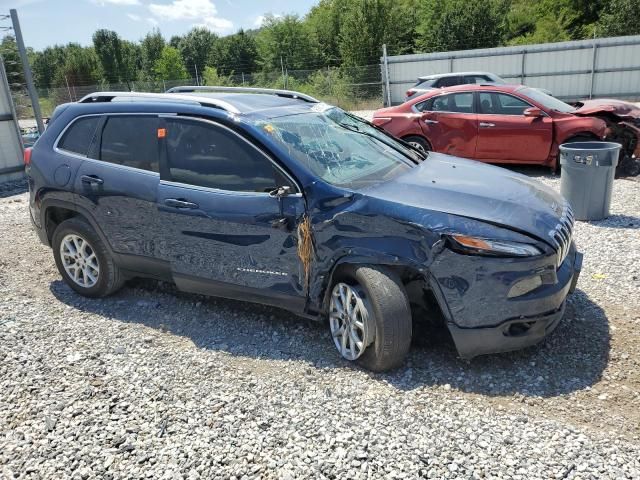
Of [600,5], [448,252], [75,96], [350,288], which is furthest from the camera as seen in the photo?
[600,5]

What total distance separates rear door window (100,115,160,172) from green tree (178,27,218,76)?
179 ft

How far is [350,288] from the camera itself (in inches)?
132

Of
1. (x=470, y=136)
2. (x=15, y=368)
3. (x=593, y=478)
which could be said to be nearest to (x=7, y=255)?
(x=15, y=368)

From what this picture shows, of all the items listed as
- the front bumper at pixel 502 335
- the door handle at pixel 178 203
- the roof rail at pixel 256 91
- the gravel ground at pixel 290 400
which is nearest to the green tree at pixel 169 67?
the roof rail at pixel 256 91

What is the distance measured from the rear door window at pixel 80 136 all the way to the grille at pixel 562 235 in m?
3.67

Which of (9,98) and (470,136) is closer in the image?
(470,136)

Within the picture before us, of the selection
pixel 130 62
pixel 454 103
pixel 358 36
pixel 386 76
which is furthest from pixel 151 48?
pixel 454 103

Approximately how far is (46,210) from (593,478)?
4565 millimetres

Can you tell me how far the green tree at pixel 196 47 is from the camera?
5607cm

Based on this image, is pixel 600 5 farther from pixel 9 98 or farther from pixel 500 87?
pixel 9 98

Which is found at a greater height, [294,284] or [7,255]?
[294,284]

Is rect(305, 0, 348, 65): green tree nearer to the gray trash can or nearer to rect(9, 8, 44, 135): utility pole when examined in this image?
rect(9, 8, 44, 135): utility pole

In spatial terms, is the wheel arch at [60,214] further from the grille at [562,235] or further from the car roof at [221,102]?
the grille at [562,235]

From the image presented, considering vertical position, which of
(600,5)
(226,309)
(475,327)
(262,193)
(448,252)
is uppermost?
(600,5)
